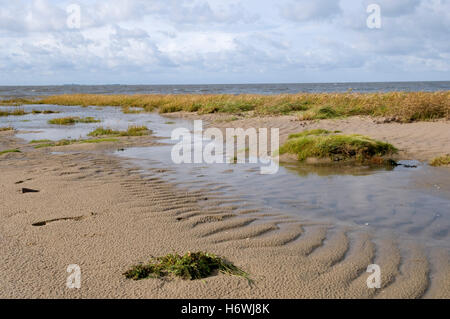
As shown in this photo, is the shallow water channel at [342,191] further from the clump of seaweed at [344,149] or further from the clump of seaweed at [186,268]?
the clump of seaweed at [186,268]

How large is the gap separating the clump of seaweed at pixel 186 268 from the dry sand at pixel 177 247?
8 centimetres

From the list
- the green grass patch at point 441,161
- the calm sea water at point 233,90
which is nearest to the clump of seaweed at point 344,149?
the green grass patch at point 441,161

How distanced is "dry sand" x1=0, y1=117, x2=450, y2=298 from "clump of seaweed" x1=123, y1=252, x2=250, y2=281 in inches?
3.0

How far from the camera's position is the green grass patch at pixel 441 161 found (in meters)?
7.67

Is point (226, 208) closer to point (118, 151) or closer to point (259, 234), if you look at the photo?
point (259, 234)

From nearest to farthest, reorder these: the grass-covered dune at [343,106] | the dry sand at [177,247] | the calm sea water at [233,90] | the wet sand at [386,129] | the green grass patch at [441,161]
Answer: the dry sand at [177,247] → the green grass patch at [441,161] → the wet sand at [386,129] → the grass-covered dune at [343,106] → the calm sea water at [233,90]

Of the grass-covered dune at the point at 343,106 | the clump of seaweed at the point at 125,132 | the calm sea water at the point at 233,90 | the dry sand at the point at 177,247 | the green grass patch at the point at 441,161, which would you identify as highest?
the calm sea water at the point at 233,90

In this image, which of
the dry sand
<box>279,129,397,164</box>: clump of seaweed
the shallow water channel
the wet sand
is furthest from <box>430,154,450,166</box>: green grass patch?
the dry sand

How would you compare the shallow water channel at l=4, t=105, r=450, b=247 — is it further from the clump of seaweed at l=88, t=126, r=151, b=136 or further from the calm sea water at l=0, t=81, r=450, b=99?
the calm sea water at l=0, t=81, r=450, b=99

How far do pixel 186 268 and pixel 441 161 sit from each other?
6413 mm

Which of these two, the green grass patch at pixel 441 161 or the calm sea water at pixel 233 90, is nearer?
the green grass patch at pixel 441 161

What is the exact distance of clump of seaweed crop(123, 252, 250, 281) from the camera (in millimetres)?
3148

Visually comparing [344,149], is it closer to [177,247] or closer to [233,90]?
[177,247]
